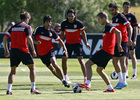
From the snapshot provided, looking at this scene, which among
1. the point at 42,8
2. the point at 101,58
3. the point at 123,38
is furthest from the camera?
the point at 42,8

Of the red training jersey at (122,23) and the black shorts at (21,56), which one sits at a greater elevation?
the red training jersey at (122,23)

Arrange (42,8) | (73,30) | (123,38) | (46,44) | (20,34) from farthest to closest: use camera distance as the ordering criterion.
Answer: (42,8)
(73,30)
(123,38)
(46,44)
(20,34)

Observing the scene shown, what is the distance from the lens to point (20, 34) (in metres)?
10.5

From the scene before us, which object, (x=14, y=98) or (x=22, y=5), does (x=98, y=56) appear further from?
(x=22, y=5)

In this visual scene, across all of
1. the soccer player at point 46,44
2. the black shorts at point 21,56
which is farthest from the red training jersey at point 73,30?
the black shorts at point 21,56

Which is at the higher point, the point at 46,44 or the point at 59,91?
the point at 46,44

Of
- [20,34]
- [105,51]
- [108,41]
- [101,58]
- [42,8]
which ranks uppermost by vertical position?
[20,34]

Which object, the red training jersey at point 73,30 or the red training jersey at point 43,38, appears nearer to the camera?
the red training jersey at point 43,38

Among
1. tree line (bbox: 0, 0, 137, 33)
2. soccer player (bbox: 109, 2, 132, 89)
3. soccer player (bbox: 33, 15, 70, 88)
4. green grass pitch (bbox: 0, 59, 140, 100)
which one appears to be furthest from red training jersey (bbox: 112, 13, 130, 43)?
tree line (bbox: 0, 0, 137, 33)

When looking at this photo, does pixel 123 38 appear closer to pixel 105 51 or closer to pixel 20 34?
pixel 105 51

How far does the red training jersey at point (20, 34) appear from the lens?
34.2ft

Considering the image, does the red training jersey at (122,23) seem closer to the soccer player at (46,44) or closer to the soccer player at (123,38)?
the soccer player at (123,38)

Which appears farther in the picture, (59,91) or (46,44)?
(46,44)

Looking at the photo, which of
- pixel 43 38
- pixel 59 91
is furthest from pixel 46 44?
pixel 59 91
